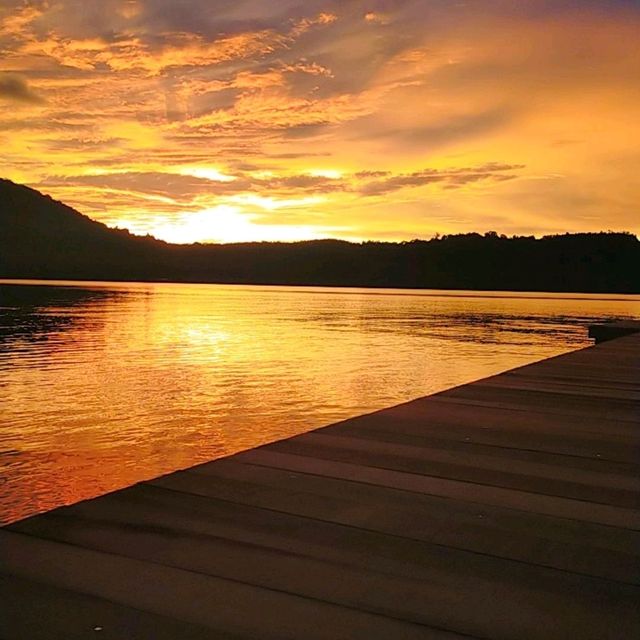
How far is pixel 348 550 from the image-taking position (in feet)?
8.62

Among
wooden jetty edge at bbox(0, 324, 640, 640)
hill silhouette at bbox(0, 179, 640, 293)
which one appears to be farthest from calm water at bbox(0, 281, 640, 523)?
hill silhouette at bbox(0, 179, 640, 293)

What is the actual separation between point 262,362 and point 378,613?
50.8ft

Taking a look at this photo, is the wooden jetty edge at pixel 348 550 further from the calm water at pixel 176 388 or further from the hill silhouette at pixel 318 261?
the hill silhouette at pixel 318 261

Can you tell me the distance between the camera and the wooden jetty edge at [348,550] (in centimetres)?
207

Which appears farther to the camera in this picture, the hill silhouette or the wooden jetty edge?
the hill silhouette

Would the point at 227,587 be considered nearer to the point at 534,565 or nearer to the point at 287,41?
the point at 534,565

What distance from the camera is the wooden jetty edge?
2.07 metres

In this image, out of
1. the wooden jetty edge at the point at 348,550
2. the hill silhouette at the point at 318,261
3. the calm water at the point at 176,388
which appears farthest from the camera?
the hill silhouette at the point at 318,261

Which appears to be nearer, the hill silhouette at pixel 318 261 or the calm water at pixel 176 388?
the calm water at pixel 176 388

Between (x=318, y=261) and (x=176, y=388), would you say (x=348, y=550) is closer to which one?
(x=176, y=388)

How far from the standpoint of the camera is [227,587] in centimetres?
227

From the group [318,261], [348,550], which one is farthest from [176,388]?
[318,261]

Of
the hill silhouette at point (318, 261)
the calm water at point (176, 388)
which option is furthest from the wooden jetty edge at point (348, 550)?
the hill silhouette at point (318, 261)

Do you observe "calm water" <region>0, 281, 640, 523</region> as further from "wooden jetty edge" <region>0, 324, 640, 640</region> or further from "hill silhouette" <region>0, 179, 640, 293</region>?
"hill silhouette" <region>0, 179, 640, 293</region>
